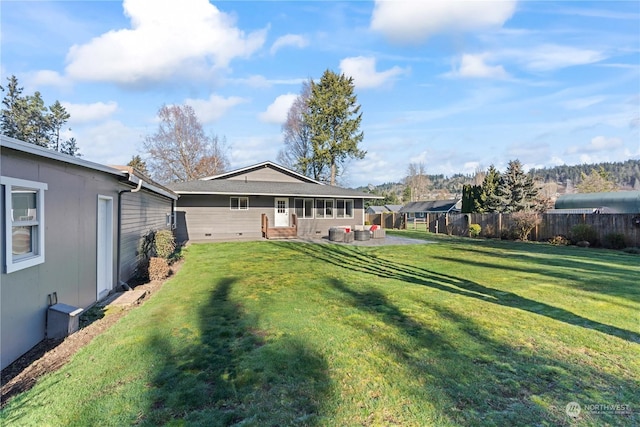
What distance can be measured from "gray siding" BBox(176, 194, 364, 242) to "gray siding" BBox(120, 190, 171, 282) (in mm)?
6640

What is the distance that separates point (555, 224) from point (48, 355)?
63.2 ft

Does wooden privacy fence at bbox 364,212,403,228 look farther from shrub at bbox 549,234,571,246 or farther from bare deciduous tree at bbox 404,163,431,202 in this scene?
bare deciduous tree at bbox 404,163,431,202

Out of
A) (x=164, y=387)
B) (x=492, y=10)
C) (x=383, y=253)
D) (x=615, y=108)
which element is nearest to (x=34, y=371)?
(x=164, y=387)

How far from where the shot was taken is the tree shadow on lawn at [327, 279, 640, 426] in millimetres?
2385

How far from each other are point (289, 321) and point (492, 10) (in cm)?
1057

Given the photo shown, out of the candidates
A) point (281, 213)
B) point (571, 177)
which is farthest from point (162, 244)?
point (571, 177)

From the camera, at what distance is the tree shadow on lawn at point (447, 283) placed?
171 inches

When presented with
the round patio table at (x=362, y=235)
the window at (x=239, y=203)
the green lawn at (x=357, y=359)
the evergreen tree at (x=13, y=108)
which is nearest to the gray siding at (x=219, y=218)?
the window at (x=239, y=203)

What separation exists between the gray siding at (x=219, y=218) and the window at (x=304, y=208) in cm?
26

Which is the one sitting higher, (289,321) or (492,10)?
(492,10)

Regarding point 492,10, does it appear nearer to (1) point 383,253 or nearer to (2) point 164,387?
(1) point 383,253

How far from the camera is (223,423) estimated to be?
2.30 metres

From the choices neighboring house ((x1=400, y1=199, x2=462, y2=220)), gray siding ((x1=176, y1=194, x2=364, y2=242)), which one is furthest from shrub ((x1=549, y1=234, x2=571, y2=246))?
neighboring house ((x1=400, y1=199, x2=462, y2=220))

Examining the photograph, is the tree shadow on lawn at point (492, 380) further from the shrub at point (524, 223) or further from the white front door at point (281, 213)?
the shrub at point (524, 223)
